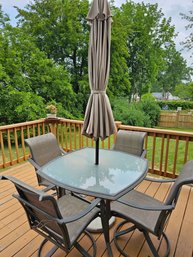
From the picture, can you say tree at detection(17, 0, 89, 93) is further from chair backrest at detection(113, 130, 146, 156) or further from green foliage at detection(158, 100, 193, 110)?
green foliage at detection(158, 100, 193, 110)

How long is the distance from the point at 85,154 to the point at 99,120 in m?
0.69

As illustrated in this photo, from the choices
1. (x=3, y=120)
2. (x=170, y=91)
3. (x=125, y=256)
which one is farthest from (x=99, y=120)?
(x=170, y=91)

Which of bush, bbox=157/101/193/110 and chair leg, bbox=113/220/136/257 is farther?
bush, bbox=157/101/193/110

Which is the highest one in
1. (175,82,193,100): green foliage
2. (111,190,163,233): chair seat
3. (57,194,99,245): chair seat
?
(175,82,193,100): green foliage

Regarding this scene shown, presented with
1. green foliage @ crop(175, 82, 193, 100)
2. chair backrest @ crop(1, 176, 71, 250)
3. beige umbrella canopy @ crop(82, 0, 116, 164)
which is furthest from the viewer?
green foliage @ crop(175, 82, 193, 100)

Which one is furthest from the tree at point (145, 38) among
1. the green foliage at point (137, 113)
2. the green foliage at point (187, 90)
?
the green foliage at point (137, 113)

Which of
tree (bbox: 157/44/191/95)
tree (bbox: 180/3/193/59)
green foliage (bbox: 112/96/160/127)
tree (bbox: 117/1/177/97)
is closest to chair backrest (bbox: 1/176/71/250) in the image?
green foliage (bbox: 112/96/160/127)

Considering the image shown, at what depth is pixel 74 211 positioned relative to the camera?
1.89m

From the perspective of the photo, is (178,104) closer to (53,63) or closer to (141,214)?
(53,63)

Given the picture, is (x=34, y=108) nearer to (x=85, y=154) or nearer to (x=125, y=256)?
(x=85, y=154)

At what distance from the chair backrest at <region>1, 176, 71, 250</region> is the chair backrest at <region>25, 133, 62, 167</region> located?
98 cm

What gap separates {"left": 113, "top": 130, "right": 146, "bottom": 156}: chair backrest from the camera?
9.16 feet

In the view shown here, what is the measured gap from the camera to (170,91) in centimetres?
3622

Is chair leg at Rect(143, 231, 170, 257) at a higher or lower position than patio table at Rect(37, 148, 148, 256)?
lower
